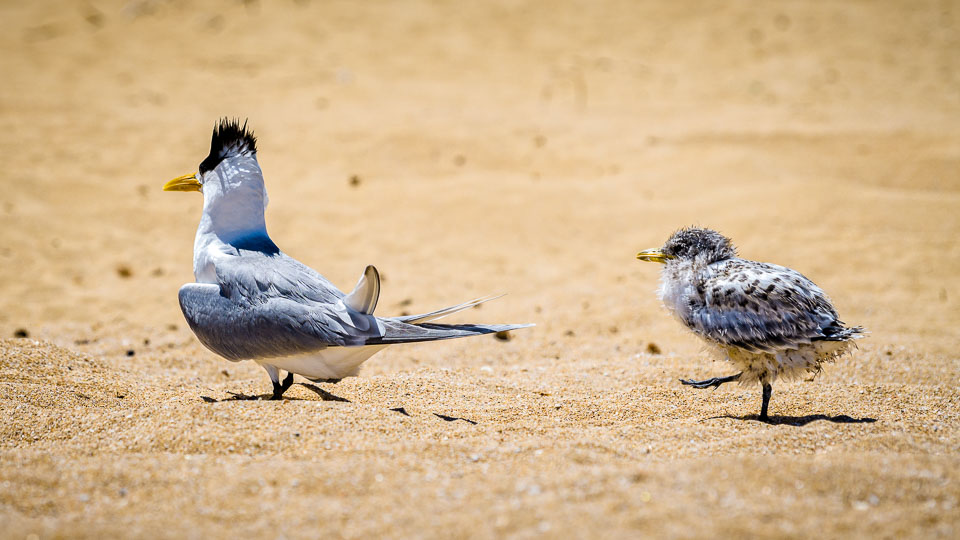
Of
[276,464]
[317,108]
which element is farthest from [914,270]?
[317,108]

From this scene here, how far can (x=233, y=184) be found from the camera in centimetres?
534

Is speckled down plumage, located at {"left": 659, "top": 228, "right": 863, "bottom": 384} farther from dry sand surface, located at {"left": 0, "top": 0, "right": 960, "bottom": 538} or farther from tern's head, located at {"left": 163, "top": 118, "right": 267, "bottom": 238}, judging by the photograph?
tern's head, located at {"left": 163, "top": 118, "right": 267, "bottom": 238}

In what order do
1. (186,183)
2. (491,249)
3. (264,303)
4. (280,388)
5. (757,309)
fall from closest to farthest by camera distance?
(757,309) < (264,303) < (280,388) < (186,183) < (491,249)

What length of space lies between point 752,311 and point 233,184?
343 centimetres

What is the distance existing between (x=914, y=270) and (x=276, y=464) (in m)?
7.75

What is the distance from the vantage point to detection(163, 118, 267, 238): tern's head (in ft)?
17.5

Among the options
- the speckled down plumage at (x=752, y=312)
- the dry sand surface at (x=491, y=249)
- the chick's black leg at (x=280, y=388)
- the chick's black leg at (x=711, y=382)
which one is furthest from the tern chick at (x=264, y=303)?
the chick's black leg at (x=711, y=382)

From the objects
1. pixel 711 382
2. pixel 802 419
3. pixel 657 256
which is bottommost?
pixel 802 419

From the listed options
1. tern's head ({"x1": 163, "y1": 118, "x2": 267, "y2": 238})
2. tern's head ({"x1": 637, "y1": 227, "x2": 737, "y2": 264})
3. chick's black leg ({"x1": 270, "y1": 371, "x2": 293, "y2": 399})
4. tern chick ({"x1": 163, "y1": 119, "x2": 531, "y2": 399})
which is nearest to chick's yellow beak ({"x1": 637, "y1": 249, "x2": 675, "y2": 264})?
tern's head ({"x1": 637, "y1": 227, "x2": 737, "y2": 264})

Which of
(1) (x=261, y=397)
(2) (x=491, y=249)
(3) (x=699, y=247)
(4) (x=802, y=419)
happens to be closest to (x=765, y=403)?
(4) (x=802, y=419)

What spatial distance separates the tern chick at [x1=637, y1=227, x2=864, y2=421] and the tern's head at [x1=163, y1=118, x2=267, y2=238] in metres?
2.80

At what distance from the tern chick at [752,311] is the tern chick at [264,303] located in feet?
3.83

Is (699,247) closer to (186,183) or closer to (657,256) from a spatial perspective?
(657,256)

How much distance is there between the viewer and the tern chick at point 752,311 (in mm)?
4457
